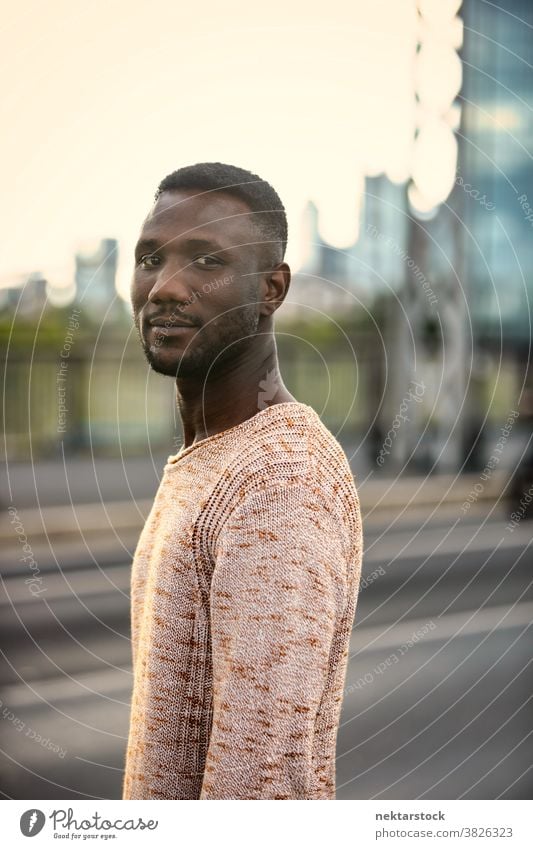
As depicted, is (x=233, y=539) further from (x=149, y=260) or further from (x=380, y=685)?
(x=380, y=685)

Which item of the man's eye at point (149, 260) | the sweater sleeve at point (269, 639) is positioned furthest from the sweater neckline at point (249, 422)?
the man's eye at point (149, 260)

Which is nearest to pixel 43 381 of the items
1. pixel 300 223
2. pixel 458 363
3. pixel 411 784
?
pixel 458 363

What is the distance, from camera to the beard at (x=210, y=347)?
1.24 meters

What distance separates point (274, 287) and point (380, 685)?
328 centimetres

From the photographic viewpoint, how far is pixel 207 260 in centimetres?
121

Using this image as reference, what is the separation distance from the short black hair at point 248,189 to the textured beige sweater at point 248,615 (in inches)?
9.6

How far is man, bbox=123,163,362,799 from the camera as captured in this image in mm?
1042

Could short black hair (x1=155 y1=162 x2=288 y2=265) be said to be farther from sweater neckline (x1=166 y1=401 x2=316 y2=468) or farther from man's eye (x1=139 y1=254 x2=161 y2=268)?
sweater neckline (x1=166 y1=401 x2=316 y2=468)

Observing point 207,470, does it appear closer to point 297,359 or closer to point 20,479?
point 297,359

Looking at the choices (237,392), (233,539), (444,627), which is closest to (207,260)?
(237,392)
